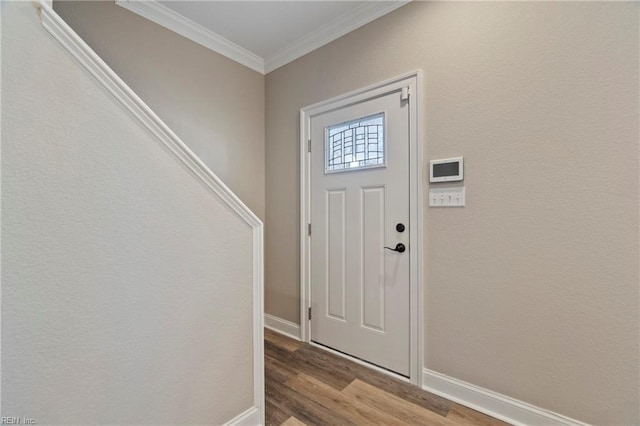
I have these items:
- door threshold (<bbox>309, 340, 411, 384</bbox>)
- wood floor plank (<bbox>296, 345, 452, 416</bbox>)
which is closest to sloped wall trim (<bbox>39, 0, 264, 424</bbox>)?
wood floor plank (<bbox>296, 345, 452, 416</bbox>)

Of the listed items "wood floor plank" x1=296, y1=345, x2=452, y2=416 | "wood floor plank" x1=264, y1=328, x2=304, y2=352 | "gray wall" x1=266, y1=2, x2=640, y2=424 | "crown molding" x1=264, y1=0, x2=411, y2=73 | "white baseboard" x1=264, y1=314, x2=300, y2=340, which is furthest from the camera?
"white baseboard" x1=264, y1=314, x2=300, y2=340

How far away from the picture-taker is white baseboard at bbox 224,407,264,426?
4.48 ft

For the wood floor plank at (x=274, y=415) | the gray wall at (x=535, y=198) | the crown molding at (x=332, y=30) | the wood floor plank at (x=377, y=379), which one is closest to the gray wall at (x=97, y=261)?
the wood floor plank at (x=274, y=415)

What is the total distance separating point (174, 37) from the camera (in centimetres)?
229

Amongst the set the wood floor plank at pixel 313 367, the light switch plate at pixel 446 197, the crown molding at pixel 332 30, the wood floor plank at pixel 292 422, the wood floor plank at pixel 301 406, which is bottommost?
the wood floor plank at pixel 313 367

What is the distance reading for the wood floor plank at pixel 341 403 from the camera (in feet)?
5.11

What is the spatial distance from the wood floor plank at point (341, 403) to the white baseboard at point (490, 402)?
0.41 metres

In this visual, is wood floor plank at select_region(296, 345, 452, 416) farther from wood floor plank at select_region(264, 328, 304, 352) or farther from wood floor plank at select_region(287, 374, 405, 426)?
wood floor plank at select_region(287, 374, 405, 426)

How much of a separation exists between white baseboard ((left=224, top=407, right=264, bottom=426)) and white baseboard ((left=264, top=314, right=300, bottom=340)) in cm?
112

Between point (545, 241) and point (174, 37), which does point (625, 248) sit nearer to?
point (545, 241)

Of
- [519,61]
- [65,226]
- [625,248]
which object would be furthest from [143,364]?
[519,61]

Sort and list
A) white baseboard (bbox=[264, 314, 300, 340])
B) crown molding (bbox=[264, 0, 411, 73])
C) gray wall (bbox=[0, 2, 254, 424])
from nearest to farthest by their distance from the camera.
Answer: gray wall (bbox=[0, 2, 254, 424]), crown molding (bbox=[264, 0, 411, 73]), white baseboard (bbox=[264, 314, 300, 340])

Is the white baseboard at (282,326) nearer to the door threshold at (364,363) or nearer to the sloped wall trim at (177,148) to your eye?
the door threshold at (364,363)

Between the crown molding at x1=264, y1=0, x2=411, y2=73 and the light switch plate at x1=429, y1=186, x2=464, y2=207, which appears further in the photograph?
the crown molding at x1=264, y1=0, x2=411, y2=73
